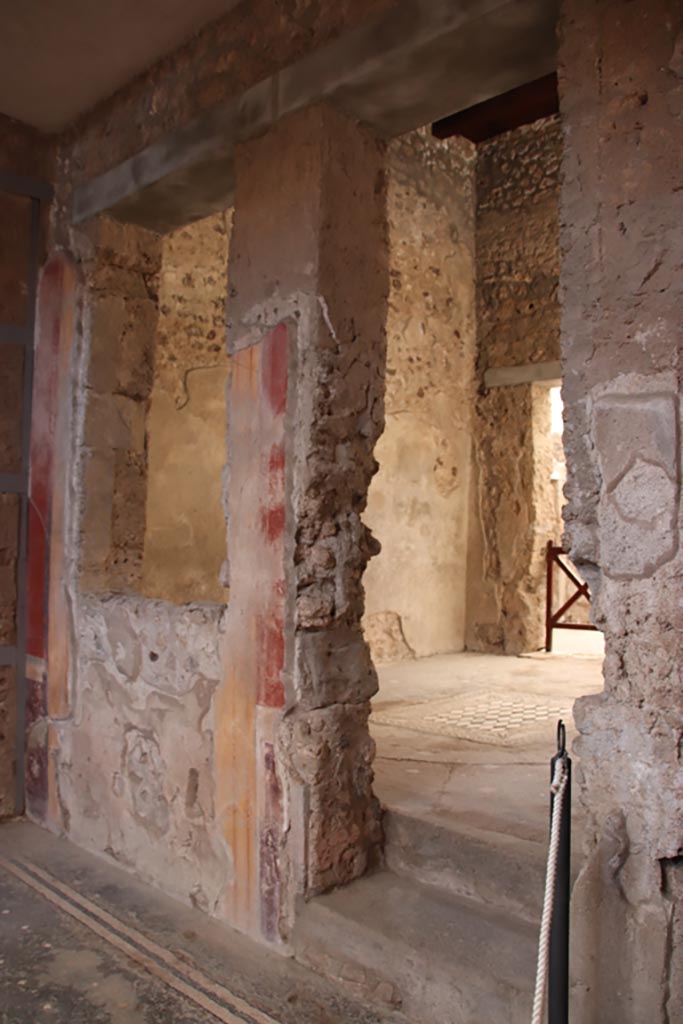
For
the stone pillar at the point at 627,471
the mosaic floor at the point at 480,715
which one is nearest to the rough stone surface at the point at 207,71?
the stone pillar at the point at 627,471

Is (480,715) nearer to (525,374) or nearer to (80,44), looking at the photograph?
(525,374)

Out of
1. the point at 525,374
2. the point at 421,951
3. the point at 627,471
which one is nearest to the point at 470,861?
the point at 421,951

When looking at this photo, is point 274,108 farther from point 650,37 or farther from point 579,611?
point 579,611

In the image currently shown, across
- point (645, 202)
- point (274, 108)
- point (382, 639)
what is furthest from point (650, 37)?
point (382, 639)

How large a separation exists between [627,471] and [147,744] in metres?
2.22

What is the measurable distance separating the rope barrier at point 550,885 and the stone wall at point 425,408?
4773 millimetres

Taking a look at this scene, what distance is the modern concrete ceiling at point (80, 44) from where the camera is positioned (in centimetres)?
319

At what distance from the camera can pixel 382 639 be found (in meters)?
6.66

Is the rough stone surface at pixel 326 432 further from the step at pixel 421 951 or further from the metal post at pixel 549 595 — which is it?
the metal post at pixel 549 595

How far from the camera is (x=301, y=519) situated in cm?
282

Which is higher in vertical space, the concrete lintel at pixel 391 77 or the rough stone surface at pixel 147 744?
the concrete lintel at pixel 391 77

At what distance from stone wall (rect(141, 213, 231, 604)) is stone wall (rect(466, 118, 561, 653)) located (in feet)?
8.35

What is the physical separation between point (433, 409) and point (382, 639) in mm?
1944

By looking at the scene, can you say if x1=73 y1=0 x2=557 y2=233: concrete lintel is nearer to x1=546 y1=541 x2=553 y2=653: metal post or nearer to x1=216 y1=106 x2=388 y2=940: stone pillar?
x1=216 y1=106 x2=388 y2=940: stone pillar
